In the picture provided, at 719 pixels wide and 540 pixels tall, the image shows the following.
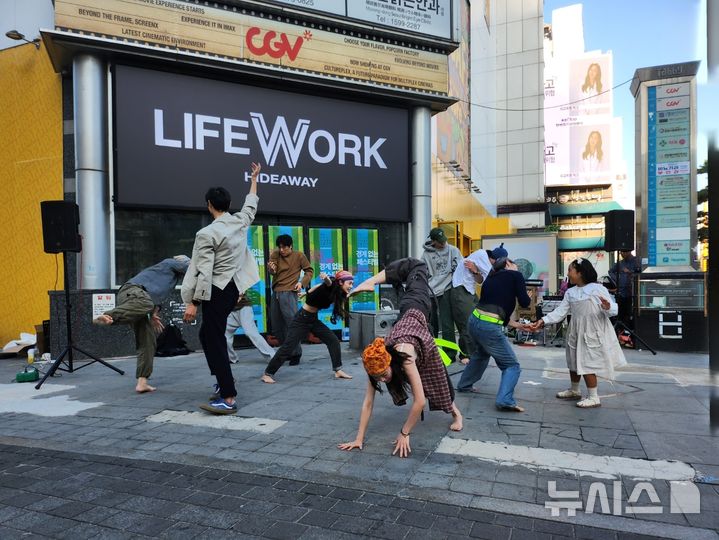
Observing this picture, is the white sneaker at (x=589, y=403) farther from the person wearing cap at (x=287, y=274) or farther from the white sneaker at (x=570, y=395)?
the person wearing cap at (x=287, y=274)

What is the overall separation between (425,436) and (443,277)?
11.2 ft

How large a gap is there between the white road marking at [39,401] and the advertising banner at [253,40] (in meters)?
5.58

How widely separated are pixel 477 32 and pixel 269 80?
1706cm

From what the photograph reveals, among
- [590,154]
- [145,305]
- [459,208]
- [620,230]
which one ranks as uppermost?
[590,154]

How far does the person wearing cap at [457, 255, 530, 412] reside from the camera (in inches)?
194

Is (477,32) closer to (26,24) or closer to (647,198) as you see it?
(647,198)

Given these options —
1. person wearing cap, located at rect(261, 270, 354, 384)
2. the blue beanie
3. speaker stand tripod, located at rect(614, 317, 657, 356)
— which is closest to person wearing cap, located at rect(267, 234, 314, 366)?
person wearing cap, located at rect(261, 270, 354, 384)

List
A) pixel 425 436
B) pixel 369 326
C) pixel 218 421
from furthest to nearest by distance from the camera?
pixel 369 326 → pixel 218 421 → pixel 425 436

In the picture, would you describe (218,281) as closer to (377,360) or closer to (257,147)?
(377,360)

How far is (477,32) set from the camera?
23484 millimetres

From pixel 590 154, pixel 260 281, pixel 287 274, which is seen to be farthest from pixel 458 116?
pixel 590 154

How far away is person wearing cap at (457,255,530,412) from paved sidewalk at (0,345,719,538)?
10.8 inches

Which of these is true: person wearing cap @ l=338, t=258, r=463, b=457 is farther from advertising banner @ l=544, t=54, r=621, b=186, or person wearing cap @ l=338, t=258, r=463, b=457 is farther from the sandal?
advertising banner @ l=544, t=54, r=621, b=186

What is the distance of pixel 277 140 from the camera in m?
10.0
